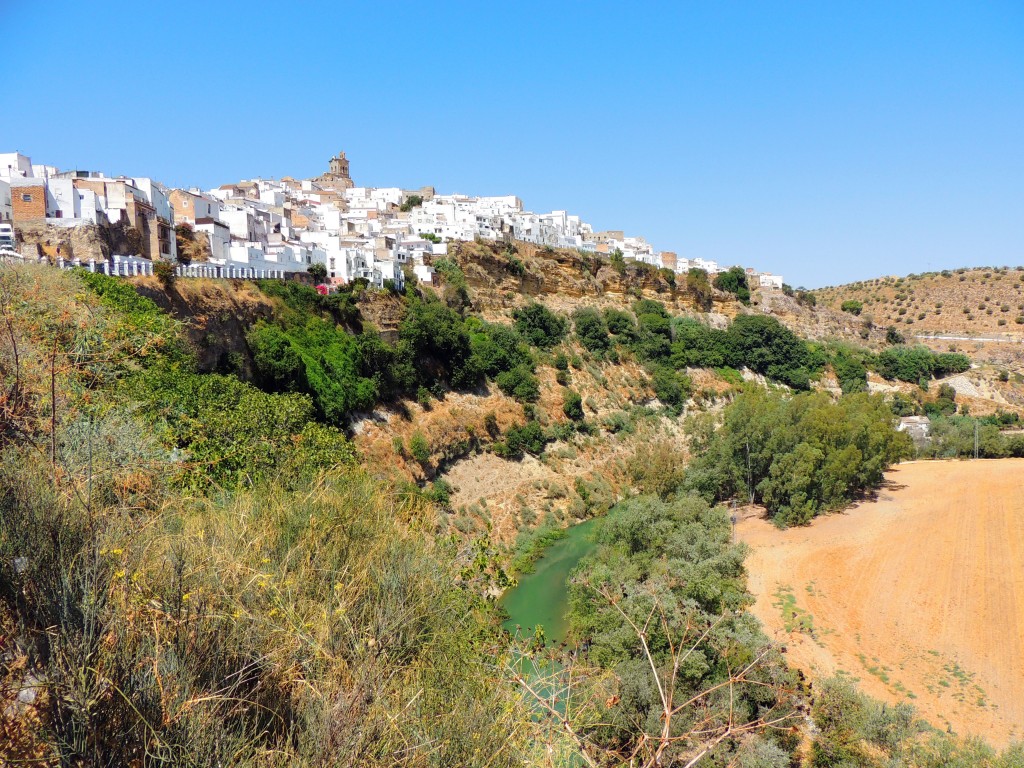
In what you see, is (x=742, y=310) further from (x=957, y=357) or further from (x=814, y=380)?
(x=957, y=357)

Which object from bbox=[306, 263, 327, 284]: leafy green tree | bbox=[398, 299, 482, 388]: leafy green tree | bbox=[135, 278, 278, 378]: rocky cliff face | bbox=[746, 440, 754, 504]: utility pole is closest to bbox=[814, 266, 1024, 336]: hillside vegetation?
bbox=[746, 440, 754, 504]: utility pole

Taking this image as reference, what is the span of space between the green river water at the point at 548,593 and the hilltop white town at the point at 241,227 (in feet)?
42.6

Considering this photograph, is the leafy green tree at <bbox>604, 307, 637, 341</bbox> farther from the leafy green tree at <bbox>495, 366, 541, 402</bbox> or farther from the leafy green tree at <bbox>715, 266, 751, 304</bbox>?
the leafy green tree at <bbox>715, 266, 751, 304</bbox>

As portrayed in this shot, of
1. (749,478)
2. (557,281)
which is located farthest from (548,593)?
(557,281)

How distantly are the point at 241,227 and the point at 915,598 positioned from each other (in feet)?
88.2

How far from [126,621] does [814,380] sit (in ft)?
137

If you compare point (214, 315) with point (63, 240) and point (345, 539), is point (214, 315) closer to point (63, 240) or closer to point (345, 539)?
point (63, 240)

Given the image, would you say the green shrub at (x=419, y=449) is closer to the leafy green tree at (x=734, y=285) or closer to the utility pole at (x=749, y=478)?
the utility pole at (x=749, y=478)

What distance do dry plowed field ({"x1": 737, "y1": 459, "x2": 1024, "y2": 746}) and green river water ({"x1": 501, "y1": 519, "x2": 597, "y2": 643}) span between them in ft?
15.8

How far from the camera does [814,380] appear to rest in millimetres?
39656

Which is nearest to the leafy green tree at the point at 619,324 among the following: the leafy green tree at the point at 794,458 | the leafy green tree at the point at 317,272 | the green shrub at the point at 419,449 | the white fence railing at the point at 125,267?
the leafy green tree at the point at 794,458

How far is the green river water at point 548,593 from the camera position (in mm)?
15617

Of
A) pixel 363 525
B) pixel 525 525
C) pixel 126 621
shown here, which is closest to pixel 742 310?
pixel 525 525

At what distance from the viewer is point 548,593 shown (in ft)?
57.8
